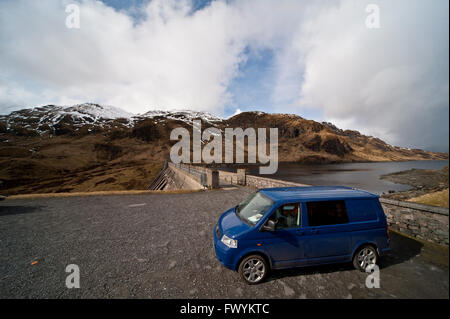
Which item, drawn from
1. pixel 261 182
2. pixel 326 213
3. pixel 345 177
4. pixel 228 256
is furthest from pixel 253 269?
pixel 345 177

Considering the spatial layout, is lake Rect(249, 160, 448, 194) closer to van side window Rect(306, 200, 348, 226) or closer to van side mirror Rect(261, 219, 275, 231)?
van side window Rect(306, 200, 348, 226)

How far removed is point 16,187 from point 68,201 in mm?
69270

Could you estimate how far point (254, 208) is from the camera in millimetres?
4961

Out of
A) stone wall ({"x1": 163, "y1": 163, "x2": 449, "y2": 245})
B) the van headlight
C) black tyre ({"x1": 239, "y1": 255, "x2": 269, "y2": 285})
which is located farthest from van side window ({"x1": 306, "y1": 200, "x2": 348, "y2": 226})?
stone wall ({"x1": 163, "y1": 163, "x2": 449, "y2": 245})

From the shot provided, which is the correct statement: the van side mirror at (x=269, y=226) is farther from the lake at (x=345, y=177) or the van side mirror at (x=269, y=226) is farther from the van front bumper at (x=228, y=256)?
the lake at (x=345, y=177)

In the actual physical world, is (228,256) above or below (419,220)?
below

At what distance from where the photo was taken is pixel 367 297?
3670mm

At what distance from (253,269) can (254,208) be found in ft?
4.72

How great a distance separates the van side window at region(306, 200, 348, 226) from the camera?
427cm

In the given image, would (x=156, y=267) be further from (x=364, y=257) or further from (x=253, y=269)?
(x=364, y=257)

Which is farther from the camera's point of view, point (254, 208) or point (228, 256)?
point (254, 208)

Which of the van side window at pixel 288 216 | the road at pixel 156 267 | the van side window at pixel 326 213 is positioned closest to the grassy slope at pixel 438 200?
the road at pixel 156 267

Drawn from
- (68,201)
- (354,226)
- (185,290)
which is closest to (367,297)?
(354,226)
